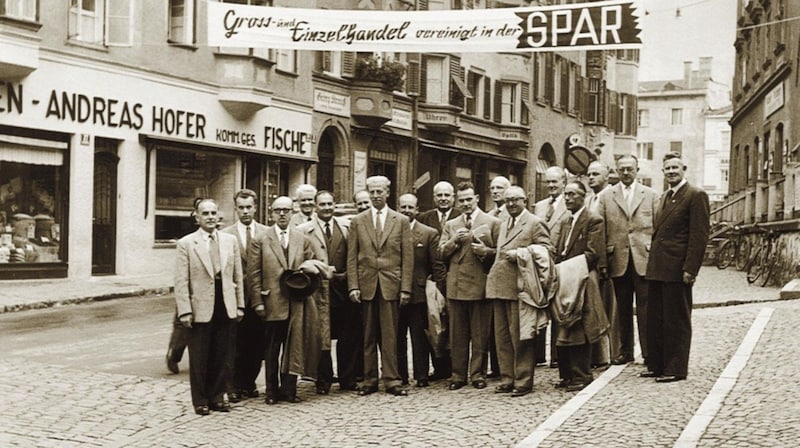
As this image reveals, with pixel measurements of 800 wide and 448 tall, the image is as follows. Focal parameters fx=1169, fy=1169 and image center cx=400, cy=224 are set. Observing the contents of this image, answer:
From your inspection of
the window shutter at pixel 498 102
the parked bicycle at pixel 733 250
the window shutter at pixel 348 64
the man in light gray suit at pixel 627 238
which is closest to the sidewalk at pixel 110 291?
the parked bicycle at pixel 733 250

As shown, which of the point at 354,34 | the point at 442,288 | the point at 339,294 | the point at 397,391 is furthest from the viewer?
the point at 354,34

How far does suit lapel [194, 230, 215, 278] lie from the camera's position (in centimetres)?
1033

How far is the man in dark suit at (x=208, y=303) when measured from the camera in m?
10.2

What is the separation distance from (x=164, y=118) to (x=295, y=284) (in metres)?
16.3

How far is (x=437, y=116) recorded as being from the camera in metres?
39.3

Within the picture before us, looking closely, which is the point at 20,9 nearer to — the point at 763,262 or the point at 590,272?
the point at 590,272

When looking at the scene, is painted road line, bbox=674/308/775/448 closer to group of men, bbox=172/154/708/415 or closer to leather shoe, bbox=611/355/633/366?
group of men, bbox=172/154/708/415

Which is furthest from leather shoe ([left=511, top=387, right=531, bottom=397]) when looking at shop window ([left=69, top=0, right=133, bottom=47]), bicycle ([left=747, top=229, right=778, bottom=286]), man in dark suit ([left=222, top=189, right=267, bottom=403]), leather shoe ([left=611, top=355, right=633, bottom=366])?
shop window ([left=69, top=0, right=133, bottom=47])

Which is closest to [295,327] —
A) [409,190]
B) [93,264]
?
[93,264]

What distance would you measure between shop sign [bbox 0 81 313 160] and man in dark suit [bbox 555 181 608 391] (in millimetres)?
14342

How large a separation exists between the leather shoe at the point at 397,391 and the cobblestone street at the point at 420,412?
12 cm

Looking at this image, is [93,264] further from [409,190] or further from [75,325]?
[409,190]

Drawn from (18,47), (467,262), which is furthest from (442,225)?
(18,47)

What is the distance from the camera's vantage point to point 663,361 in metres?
10.8
